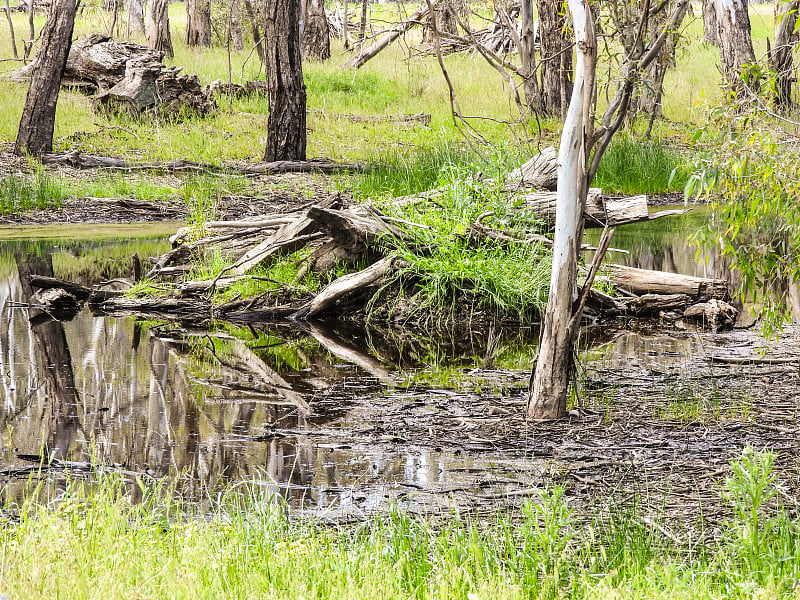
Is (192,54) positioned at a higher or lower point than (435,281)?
higher

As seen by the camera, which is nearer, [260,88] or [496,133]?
[496,133]

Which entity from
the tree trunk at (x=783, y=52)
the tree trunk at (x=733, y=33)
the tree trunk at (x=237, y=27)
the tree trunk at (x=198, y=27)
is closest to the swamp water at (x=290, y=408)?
the tree trunk at (x=783, y=52)

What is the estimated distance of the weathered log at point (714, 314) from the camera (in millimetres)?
7516

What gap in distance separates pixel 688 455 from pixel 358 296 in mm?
4236

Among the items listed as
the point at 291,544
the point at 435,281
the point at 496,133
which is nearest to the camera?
the point at 291,544

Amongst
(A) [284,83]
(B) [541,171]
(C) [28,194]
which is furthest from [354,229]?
(A) [284,83]

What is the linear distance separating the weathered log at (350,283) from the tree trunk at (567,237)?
10.4ft

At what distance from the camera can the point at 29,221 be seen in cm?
1412

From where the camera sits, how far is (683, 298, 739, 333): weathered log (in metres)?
7.52

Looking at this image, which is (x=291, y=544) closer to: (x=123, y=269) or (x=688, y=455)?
(x=688, y=455)

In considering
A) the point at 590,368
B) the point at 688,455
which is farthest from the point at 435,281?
the point at 688,455

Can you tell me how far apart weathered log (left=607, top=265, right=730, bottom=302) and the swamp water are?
1042 millimetres

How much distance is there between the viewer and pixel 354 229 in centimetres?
797

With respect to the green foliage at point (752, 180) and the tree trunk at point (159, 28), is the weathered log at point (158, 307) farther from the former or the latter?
the tree trunk at point (159, 28)
